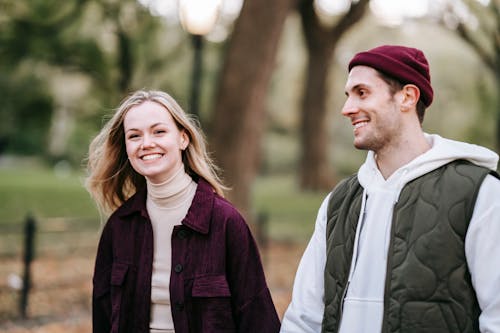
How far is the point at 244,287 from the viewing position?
11.0 ft

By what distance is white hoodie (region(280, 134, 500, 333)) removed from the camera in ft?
8.91

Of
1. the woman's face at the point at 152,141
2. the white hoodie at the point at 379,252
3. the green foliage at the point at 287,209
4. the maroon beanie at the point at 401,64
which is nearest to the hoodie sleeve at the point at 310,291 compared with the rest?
→ the white hoodie at the point at 379,252

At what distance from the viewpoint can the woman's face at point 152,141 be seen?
3.39 metres

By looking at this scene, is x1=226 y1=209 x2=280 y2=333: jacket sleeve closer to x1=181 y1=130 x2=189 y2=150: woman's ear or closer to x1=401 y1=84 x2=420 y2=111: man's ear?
x1=181 y1=130 x2=189 y2=150: woman's ear

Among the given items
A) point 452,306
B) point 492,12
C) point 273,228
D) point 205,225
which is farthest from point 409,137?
point 273,228

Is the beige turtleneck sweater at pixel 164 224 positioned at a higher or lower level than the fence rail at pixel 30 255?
higher

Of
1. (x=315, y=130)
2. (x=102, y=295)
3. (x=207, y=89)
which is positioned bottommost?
(x=102, y=295)

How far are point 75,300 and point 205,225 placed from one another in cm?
679

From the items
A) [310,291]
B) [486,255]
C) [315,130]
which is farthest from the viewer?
[315,130]

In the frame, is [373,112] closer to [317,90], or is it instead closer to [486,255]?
[486,255]

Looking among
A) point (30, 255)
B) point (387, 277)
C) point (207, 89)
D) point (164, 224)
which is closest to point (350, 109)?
point (387, 277)

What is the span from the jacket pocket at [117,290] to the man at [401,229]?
770mm

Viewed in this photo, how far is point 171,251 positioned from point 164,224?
144mm

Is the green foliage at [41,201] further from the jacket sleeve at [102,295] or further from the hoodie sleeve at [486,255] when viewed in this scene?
the hoodie sleeve at [486,255]
